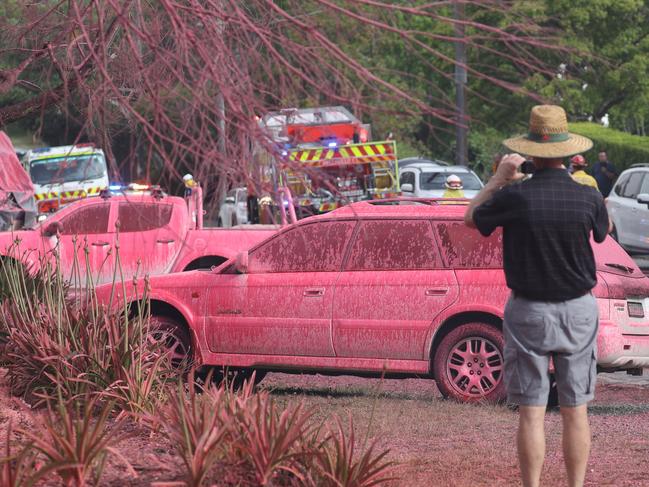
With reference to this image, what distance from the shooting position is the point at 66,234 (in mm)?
15875

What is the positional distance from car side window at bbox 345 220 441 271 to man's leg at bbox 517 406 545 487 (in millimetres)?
4222

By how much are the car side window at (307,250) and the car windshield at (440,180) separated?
18304 mm

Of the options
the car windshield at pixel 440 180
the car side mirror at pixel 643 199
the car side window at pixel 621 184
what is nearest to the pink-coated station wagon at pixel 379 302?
the car side mirror at pixel 643 199

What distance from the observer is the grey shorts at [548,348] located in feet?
18.1

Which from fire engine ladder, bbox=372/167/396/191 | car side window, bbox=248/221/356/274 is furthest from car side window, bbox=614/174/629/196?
car side window, bbox=248/221/356/274

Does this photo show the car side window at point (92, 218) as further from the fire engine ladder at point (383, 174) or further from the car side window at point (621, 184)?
the fire engine ladder at point (383, 174)

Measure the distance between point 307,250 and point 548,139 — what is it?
14.8ft

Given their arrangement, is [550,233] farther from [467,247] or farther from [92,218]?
[92,218]

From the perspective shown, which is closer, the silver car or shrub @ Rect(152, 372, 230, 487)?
shrub @ Rect(152, 372, 230, 487)

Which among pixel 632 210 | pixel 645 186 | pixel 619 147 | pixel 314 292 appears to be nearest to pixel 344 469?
pixel 314 292

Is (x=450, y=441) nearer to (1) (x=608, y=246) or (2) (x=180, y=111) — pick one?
(1) (x=608, y=246)

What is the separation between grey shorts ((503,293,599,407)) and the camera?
5516 mm

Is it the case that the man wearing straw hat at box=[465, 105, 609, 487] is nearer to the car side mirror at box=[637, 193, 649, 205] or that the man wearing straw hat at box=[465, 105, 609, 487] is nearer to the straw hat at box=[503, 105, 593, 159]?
the straw hat at box=[503, 105, 593, 159]

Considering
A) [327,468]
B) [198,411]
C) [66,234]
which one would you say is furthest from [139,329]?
[66,234]
